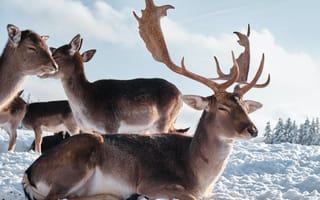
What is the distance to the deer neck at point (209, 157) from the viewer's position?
21.6 feet

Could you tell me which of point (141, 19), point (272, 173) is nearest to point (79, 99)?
point (141, 19)

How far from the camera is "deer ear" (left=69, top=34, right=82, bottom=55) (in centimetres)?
1199

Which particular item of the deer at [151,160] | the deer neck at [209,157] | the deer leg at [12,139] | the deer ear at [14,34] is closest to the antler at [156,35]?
the deer at [151,160]

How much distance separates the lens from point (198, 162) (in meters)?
6.65

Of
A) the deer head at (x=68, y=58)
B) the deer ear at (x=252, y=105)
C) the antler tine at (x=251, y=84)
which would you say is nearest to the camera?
the antler tine at (x=251, y=84)

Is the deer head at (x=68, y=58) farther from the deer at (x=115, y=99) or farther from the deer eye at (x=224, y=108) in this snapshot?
the deer eye at (x=224, y=108)

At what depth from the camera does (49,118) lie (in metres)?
17.3

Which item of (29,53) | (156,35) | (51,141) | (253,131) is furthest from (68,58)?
(253,131)

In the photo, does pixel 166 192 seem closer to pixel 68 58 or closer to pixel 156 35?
pixel 156 35

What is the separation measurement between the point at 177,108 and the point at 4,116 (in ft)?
22.2

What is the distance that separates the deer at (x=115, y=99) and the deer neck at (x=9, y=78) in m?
1.47

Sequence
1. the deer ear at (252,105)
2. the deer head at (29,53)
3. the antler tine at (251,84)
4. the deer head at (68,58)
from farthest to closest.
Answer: the deer head at (68,58) < the deer head at (29,53) < the deer ear at (252,105) < the antler tine at (251,84)

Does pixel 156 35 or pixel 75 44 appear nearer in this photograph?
pixel 156 35

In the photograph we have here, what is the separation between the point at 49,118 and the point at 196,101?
11.2m
